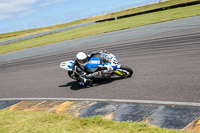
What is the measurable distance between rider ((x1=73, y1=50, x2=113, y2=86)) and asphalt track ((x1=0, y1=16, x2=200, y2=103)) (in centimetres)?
39

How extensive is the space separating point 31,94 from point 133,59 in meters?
5.28

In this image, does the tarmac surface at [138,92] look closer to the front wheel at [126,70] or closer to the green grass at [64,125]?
the front wheel at [126,70]

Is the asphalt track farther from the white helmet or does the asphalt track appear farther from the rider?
the white helmet

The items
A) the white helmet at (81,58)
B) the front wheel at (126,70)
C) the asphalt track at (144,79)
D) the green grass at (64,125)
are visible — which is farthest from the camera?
the front wheel at (126,70)

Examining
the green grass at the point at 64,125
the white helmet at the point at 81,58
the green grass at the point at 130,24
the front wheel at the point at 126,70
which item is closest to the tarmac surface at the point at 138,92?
the front wheel at the point at 126,70

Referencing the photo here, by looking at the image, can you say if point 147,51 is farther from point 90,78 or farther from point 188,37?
point 90,78

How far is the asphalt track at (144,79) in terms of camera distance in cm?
708

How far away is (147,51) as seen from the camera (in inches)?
509

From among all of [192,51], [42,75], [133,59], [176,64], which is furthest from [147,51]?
[42,75]

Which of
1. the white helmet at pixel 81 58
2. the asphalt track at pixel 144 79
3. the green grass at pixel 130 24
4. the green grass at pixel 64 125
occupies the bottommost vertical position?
the green grass at pixel 64 125

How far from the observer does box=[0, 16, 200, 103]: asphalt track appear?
708 cm

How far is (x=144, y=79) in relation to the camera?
852 cm

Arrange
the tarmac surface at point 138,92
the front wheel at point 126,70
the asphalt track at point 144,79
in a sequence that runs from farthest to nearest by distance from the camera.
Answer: the front wheel at point 126,70 → the asphalt track at point 144,79 → the tarmac surface at point 138,92

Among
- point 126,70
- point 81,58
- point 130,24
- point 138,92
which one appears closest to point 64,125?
point 138,92
